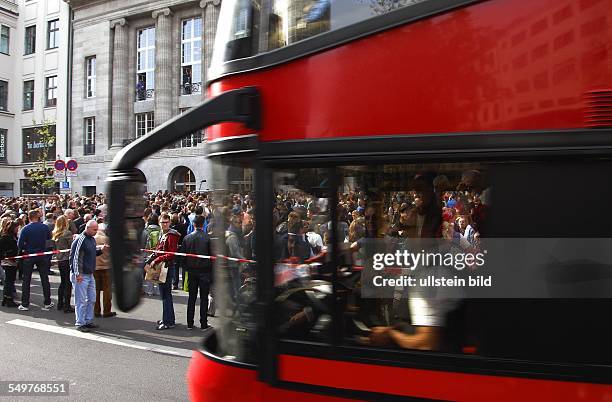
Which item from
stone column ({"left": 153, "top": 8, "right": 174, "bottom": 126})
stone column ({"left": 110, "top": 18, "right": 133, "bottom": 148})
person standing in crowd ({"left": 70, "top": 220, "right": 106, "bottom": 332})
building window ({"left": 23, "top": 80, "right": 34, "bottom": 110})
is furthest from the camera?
building window ({"left": 23, "top": 80, "right": 34, "bottom": 110})

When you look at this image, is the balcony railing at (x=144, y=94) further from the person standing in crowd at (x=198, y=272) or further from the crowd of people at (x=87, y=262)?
the person standing in crowd at (x=198, y=272)

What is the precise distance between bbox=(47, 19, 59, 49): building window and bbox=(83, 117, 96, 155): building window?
886cm

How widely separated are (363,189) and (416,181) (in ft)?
0.80

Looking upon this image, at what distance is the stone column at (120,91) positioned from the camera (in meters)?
35.4

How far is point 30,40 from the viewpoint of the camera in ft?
145

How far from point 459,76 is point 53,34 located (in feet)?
153

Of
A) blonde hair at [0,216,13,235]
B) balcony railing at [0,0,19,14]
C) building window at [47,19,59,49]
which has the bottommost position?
blonde hair at [0,216,13,235]

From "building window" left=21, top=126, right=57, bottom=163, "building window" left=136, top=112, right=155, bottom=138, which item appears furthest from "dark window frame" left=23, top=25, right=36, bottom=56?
"building window" left=136, top=112, right=155, bottom=138

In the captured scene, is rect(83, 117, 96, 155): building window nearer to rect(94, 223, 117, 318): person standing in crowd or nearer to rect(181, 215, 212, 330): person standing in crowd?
rect(94, 223, 117, 318): person standing in crowd

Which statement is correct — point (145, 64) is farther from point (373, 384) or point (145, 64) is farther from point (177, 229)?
point (373, 384)

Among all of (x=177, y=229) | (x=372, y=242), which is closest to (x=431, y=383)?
(x=372, y=242)

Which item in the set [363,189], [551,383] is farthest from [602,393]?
[363,189]

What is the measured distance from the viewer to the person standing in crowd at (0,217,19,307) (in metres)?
9.98

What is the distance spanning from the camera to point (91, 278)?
26.9 ft
